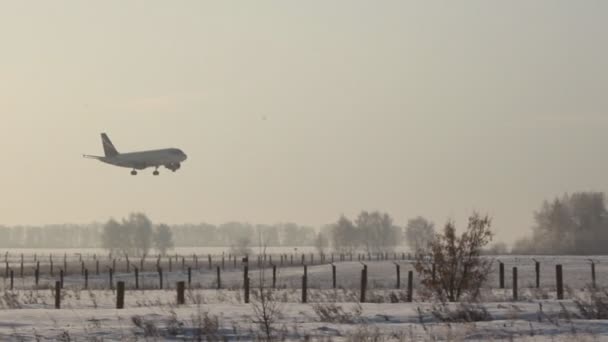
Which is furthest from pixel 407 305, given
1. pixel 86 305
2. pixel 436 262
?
pixel 86 305

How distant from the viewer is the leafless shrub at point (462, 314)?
1053 inches

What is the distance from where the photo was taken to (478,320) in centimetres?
2669

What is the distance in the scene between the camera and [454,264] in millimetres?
38750

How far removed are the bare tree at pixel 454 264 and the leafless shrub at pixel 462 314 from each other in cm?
977

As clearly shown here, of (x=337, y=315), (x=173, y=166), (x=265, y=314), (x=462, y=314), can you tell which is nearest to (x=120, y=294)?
(x=337, y=315)

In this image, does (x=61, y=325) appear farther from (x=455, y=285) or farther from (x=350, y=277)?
(x=350, y=277)

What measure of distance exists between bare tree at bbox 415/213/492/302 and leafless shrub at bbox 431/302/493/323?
9771 millimetres

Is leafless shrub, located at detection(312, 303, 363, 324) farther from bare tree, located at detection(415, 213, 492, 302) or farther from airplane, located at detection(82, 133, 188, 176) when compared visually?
airplane, located at detection(82, 133, 188, 176)

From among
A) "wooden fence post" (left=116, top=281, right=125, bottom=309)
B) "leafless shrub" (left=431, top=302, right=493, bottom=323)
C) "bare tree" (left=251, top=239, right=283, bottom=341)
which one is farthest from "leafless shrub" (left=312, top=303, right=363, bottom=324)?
"wooden fence post" (left=116, top=281, right=125, bottom=309)

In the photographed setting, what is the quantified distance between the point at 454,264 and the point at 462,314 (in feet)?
38.0

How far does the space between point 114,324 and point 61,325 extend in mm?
1361

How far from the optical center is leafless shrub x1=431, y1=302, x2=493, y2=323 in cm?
2675

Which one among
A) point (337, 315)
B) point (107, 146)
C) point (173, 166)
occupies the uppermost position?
point (107, 146)

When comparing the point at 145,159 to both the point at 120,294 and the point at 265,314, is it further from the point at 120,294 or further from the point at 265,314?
the point at 265,314
